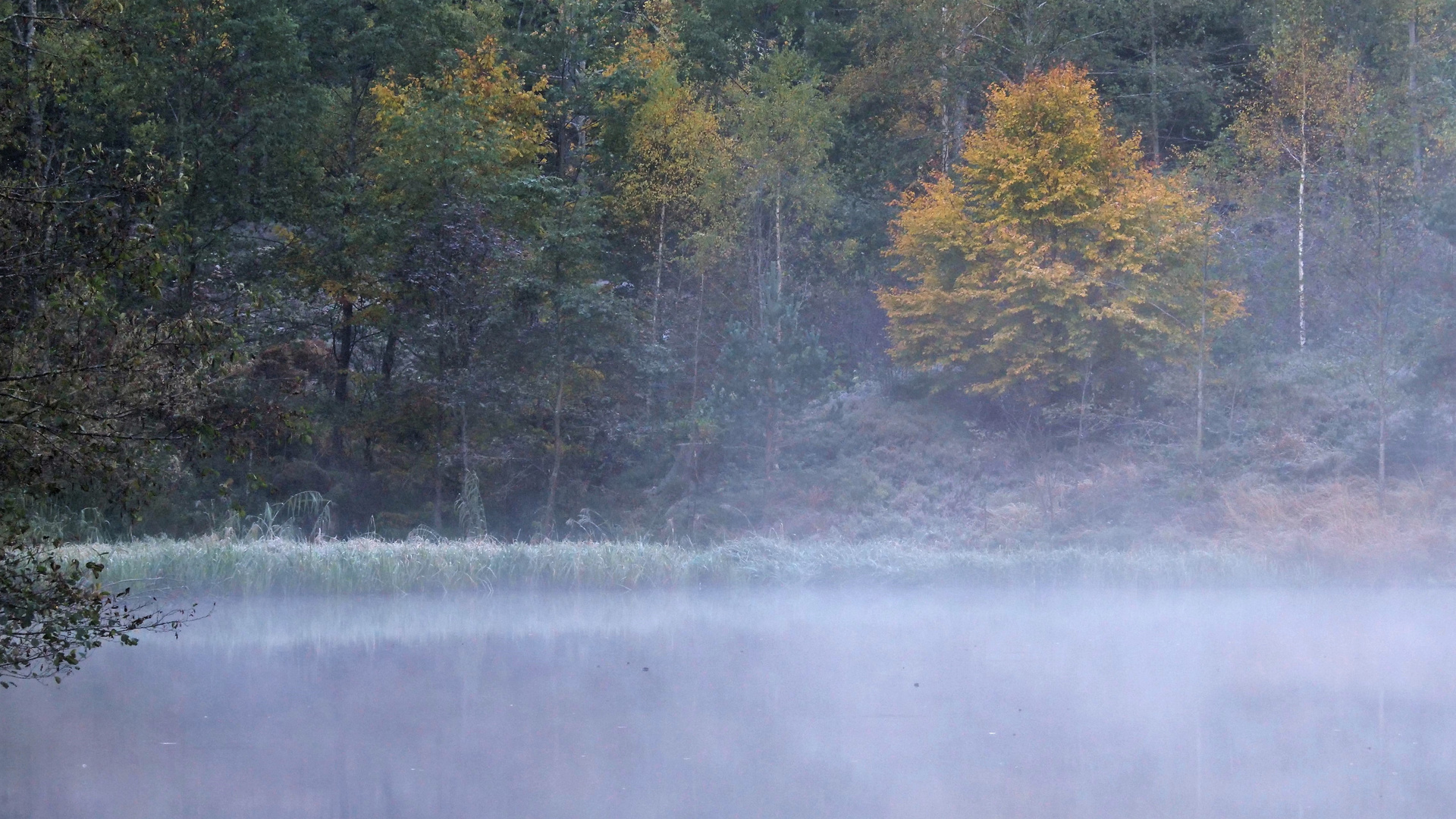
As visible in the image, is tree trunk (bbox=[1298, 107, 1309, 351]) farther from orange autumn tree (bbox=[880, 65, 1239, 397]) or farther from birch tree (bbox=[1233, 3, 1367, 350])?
orange autumn tree (bbox=[880, 65, 1239, 397])

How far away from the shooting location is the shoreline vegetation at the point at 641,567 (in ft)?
44.6

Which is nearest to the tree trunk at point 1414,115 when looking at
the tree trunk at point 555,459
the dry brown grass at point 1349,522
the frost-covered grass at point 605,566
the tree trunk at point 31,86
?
the dry brown grass at point 1349,522

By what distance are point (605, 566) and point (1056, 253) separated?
13423 millimetres

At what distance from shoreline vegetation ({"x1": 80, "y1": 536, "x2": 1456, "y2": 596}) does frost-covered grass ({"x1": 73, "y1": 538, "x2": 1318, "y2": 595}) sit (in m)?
0.01

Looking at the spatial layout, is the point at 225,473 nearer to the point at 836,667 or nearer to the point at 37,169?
the point at 836,667

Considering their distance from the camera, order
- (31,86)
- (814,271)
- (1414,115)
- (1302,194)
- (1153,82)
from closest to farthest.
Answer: (31,86) → (1302,194) → (1414,115) → (1153,82) → (814,271)

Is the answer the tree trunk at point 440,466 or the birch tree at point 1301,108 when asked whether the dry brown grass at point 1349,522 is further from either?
the tree trunk at point 440,466

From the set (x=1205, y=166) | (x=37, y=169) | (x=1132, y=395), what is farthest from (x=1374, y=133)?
(x=37, y=169)

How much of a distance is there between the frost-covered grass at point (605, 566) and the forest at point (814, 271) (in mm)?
3921

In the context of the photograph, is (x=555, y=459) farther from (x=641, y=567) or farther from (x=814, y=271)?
(x=814, y=271)

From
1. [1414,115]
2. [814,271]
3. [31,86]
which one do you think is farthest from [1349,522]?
[31,86]

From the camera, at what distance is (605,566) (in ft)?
50.2

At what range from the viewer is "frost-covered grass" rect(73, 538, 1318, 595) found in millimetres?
13570

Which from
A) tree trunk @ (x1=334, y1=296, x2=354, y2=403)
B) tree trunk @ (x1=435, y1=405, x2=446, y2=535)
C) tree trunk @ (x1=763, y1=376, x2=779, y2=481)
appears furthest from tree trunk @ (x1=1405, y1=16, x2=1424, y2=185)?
tree trunk @ (x1=334, y1=296, x2=354, y2=403)
